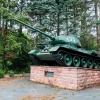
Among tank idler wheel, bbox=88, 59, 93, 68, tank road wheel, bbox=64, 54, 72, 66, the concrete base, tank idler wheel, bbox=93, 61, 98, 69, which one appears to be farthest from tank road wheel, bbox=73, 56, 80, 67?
tank idler wheel, bbox=93, 61, 98, 69

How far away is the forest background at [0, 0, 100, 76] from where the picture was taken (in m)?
14.0

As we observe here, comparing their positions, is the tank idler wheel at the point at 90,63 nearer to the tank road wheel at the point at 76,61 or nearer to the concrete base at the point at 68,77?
the concrete base at the point at 68,77

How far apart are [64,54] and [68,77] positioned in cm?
122

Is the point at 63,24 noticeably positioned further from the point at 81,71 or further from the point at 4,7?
the point at 81,71

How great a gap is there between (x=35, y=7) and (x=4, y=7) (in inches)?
108

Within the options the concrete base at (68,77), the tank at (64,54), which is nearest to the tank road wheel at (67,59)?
the tank at (64,54)

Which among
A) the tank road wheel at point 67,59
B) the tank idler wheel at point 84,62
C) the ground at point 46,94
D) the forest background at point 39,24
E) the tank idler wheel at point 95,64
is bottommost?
the ground at point 46,94

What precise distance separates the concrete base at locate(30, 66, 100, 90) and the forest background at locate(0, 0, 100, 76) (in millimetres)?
3907

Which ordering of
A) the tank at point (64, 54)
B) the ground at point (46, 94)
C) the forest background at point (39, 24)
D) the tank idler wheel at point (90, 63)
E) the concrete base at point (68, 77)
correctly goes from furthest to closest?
the forest background at point (39, 24) < the tank idler wheel at point (90, 63) < the tank at point (64, 54) < the concrete base at point (68, 77) < the ground at point (46, 94)

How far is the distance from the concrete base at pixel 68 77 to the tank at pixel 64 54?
20.9 inches

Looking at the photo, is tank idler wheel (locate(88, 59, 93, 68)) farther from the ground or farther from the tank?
the ground

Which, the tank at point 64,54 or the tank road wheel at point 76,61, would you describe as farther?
the tank road wheel at point 76,61

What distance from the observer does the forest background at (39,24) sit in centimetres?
1398

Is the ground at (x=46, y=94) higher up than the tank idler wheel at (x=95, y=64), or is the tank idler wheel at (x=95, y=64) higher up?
the tank idler wheel at (x=95, y=64)
